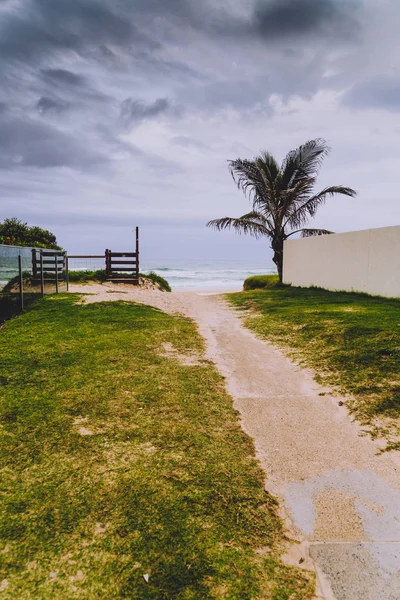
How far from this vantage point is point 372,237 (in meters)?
11.1

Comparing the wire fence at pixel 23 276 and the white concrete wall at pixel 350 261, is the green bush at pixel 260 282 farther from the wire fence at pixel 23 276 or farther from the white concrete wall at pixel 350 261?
the wire fence at pixel 23 276

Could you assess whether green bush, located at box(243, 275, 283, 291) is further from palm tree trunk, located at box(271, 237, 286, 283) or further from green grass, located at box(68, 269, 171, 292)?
green grass, located at box(68, 269, 171, 292)

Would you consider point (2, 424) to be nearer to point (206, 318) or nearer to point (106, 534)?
point (106, 534)

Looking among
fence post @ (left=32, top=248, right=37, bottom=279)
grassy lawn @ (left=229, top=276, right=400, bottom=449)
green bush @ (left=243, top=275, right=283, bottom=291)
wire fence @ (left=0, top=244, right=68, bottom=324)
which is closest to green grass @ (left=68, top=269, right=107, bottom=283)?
wire fence @ (left=0, top=244, right=68, bottom=324)

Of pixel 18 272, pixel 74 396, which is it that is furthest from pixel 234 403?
pixel 18 272

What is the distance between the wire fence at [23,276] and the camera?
732 centimetres

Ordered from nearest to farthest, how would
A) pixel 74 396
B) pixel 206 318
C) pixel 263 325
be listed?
1. pixel 74 396
2. pixel 263 325
3. pixel 206 318

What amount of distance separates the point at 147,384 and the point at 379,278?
882 centimetres

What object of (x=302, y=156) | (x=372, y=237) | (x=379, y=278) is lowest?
(x=379, y=278)

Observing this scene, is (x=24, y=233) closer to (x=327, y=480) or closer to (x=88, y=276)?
(x=88, y=276)

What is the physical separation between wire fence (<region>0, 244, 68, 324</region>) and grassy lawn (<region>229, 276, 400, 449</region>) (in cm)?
480

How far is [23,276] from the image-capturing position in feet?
27.5

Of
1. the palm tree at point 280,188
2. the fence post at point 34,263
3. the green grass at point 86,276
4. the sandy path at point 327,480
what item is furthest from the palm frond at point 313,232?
the sandy path at point 327,480

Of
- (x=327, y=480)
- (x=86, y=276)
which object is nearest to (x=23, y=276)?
(x=327, y=480)
